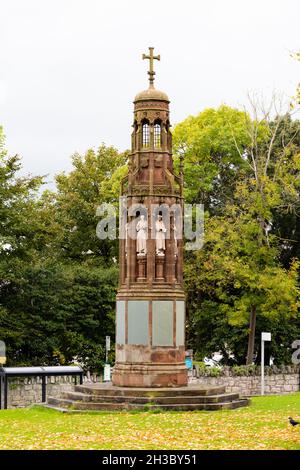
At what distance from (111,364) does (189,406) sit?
16.1 metres

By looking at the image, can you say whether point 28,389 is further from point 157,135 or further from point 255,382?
point 157,135

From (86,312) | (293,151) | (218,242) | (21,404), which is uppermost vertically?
(293,151)

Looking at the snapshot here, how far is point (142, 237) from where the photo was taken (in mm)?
26781

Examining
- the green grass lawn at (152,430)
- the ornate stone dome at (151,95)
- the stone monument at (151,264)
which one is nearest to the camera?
the green grass lawn at (152,430)

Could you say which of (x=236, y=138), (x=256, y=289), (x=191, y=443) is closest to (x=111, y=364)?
(x=256, y=289)

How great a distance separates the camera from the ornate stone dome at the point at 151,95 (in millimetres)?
27109

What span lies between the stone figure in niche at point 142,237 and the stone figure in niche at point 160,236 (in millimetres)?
353

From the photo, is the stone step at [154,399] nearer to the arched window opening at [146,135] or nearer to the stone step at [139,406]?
the stone step at [139,406]

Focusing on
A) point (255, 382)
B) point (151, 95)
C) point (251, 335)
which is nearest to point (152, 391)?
point (151, 95)

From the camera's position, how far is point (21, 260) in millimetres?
37781

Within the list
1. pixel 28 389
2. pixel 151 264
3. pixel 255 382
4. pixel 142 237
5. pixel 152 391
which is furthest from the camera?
pixel 255 382

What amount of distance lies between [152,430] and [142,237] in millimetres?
8478

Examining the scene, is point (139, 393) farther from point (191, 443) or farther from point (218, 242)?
point (218, 242)

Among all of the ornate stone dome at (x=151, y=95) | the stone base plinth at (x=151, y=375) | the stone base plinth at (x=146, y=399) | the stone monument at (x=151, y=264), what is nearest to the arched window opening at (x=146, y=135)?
the stone monument at (x=151, y=264)
